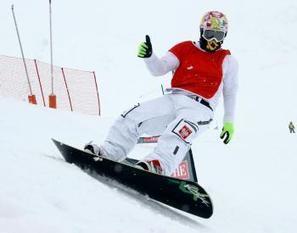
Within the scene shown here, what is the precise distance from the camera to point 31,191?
2.72 metres

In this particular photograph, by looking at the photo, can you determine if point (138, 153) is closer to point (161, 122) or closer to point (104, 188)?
point (161, 122)

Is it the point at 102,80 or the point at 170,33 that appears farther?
the point at 170,33

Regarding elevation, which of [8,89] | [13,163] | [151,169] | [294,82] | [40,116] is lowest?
[294,82]

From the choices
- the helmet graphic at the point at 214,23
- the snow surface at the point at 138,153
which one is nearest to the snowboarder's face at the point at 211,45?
the helmet graphic at the point at 214,23

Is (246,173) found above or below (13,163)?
below

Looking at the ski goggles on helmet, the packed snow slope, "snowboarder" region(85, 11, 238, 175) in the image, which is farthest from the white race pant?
the ski goggles on helmet

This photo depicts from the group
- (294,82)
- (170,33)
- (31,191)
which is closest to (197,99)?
(31,191)

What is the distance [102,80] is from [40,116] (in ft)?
86.1

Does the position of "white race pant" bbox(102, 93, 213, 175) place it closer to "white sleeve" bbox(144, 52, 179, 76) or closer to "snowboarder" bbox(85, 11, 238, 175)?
"snowboarder" bbox(85, 11, 238, 175)

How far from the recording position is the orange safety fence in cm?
1641

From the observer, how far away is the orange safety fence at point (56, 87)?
16406mm

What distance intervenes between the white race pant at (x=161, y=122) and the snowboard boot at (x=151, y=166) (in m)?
0.24

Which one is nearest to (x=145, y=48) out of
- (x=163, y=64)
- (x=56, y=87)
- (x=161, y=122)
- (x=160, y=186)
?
(x=163, y=64)

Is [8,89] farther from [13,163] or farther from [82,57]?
[82,57]
